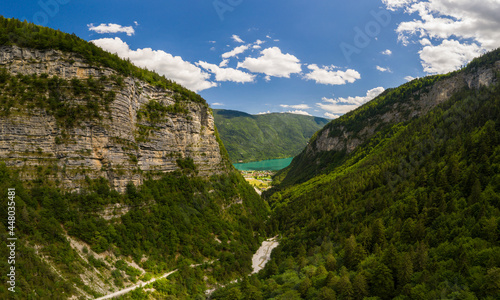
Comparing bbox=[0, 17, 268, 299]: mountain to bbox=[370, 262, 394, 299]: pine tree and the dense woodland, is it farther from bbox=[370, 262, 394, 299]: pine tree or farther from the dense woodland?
bbox=[370, 262, 394, 299]: pine tree

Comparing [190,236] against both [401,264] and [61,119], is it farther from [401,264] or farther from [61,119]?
[401,264]

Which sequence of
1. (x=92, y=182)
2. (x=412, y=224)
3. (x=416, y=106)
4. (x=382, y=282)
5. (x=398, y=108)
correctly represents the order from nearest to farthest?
1. (x=382, y=282)
2. (x=412, y=224)
3. (x=92, y=182)
4. (x=416, y=106)
5. (x=398, y=108)

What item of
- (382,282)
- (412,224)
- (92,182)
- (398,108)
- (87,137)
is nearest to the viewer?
(382,282)

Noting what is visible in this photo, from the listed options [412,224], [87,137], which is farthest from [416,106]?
[87,137]

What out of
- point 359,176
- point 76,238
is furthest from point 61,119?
point 359,176

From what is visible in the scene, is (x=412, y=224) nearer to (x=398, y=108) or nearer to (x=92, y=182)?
(x=92, y=182)

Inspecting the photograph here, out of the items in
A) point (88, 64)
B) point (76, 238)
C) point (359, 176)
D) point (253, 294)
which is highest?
point (88, 64)

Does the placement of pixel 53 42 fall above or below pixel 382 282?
above

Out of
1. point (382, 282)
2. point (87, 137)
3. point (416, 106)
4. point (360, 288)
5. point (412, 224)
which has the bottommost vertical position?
point (360, 288)
